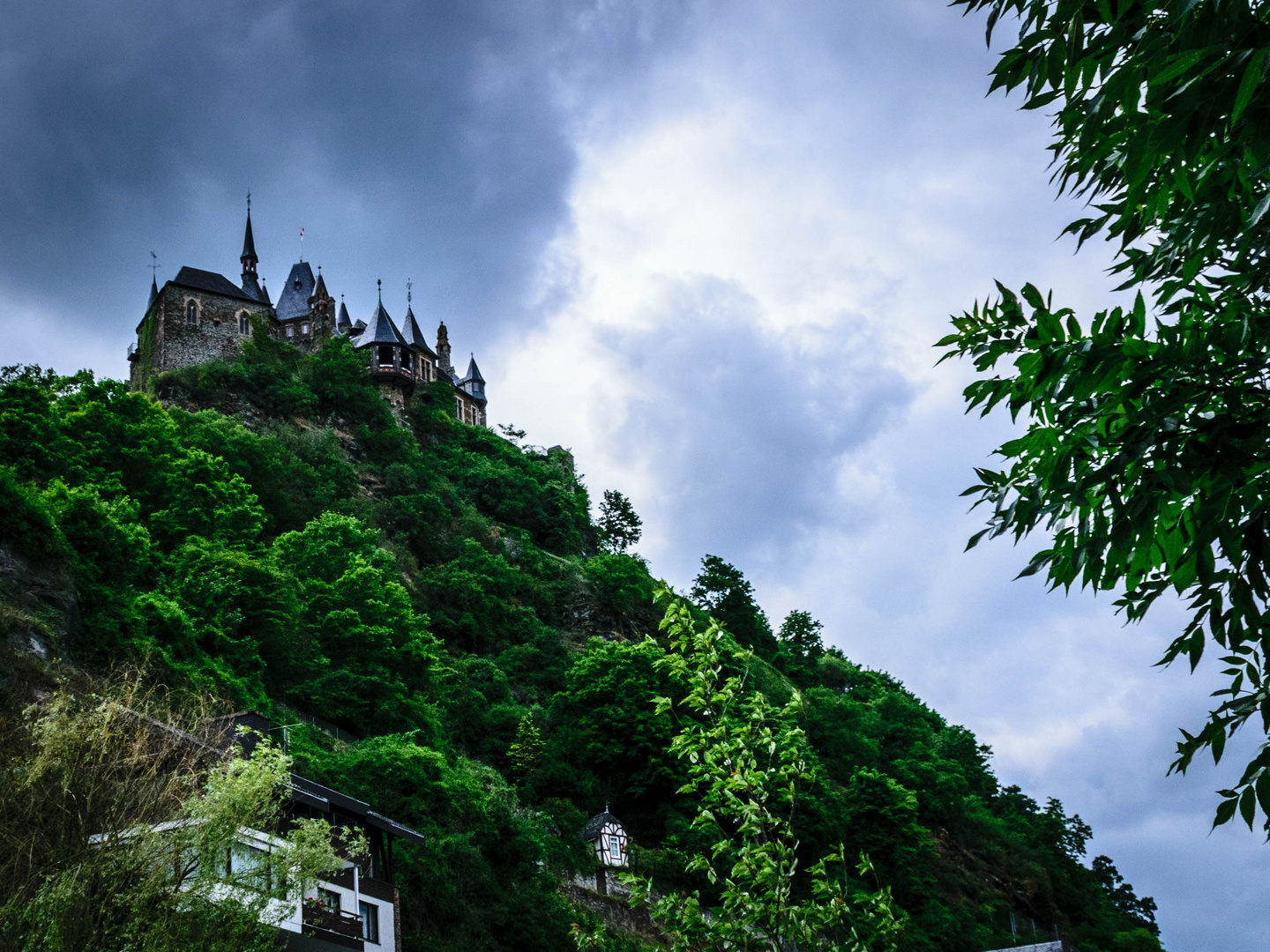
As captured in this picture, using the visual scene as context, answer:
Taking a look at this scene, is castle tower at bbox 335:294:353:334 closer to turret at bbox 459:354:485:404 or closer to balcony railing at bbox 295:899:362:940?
turret at bbox 459:354:485:404

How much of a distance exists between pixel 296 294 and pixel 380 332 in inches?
307

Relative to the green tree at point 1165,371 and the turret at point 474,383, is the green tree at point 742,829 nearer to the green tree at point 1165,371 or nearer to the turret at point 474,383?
the green tree at point 1165,371

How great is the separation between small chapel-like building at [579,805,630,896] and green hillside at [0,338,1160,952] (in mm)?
853

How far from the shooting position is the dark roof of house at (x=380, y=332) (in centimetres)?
9094

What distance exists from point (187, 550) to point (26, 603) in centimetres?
1059

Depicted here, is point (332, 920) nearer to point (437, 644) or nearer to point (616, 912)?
point (616, 912)

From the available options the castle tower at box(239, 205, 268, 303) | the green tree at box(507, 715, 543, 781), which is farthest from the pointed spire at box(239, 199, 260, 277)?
the green tree at box(507, 715, 543, 781)

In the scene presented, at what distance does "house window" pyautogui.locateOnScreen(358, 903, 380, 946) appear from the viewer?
2800 cm

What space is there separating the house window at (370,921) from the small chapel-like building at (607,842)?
1411cm

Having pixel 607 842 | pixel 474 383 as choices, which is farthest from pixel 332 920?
pixel 474 383

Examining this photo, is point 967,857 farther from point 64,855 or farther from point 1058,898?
point 64,855

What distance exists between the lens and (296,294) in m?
91.8

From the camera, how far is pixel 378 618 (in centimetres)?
4675

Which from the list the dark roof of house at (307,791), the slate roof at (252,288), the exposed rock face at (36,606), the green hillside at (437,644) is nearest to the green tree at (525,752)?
the green hillside at (437,644)
